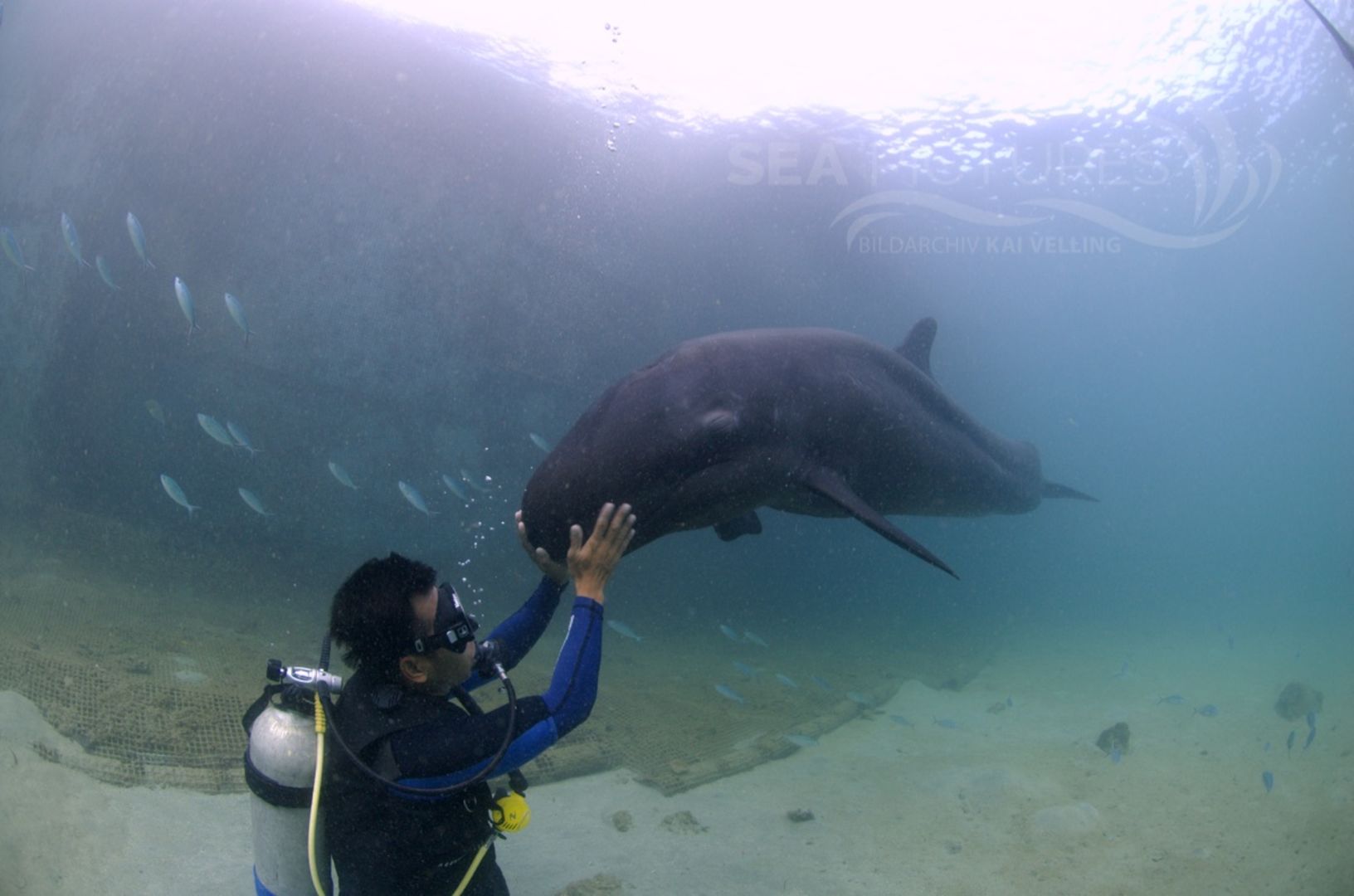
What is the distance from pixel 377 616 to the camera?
2346 millimetres

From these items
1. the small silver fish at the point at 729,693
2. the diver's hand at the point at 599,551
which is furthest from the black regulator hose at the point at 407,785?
the small silver fish at the point at 729,693

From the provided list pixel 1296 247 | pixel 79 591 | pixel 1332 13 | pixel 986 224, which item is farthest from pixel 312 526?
pixel 1296 247

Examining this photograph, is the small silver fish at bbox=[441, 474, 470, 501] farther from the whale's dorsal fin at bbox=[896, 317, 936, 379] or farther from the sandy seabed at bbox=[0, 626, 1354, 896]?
the whale's dorsal fin at bbox=[896, 317, 936, 379]

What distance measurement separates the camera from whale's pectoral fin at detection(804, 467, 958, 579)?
11.7 ft

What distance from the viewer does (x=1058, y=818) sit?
566 cm

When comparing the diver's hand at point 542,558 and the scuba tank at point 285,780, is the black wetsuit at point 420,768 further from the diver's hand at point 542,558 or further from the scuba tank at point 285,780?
the diver's hand at point 542,558

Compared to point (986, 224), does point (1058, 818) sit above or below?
below

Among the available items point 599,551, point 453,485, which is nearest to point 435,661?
point 599,551

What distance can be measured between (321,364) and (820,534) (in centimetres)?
1425

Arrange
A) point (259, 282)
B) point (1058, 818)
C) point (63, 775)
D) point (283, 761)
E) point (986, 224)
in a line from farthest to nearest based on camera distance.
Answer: point (986, 224), point (259, 282), point (1058, 818), point (63, 775), point (283, 761)

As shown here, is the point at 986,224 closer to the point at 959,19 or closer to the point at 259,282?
the point at 959,19

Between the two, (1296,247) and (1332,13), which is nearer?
(1332,13)

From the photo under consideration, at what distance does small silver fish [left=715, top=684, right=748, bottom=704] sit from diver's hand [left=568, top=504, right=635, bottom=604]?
668 centimetres

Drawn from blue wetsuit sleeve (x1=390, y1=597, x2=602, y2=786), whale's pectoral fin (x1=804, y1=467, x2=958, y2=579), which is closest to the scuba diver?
blue wetsuit sleeve (x1=390, y1=597, x2=602, y2=786)
